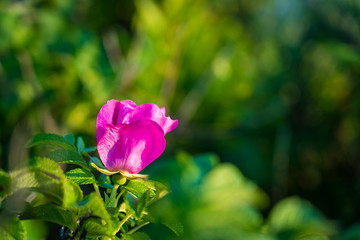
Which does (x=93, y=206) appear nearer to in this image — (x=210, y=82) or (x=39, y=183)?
(x=39, y=183)

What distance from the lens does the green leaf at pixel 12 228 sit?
0.87 feet

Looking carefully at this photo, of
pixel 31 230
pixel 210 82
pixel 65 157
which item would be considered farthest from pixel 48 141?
pixel 210 82

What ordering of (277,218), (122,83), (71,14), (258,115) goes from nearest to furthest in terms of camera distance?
(277,218) → (122,83) → (71,14) → (258,115)

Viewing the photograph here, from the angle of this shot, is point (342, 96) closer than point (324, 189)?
No

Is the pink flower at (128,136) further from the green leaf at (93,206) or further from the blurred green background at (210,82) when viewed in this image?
the blurred green background at (210,82)

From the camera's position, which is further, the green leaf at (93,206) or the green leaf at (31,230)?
the green leaf at (31,230)

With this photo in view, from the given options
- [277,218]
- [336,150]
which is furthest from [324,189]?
[277,218]

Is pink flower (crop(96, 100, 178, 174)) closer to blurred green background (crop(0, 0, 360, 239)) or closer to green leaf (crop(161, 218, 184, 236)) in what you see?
green leaf (crop(161, 218, 184, 236))

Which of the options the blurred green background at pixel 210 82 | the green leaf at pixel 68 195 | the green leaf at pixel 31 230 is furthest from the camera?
the blurred green background at pixel 210 82

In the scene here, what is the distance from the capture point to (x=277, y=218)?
84 cm

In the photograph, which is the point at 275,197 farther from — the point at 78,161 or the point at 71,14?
the point at 78,161

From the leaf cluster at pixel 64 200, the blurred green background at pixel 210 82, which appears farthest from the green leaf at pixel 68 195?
the blurred green background at pixel 210 82

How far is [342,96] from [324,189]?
1.46 ft

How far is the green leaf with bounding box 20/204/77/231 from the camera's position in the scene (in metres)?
0.28
